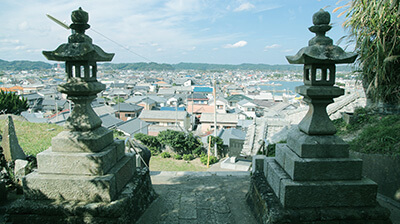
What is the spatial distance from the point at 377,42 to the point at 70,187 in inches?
271

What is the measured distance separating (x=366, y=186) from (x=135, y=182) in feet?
10.2

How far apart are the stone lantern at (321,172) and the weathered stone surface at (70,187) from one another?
202cm

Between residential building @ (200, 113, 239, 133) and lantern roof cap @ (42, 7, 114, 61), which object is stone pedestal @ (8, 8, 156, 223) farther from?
residential building @ (200, 113, 239, 133)

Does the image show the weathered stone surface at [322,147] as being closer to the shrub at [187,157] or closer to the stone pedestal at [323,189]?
the stone pedestal at [323,189]

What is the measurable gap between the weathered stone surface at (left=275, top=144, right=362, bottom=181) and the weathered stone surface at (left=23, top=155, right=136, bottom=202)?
230cm

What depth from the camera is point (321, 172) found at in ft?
10.0

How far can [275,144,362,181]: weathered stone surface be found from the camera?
303 centimetres

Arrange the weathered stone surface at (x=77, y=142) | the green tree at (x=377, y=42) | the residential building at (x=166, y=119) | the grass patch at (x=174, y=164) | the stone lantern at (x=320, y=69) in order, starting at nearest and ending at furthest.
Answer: the stone lantern at (x=320, y=69) → the weathered stone surface at (x=77, y=142) → the green tree at (x=377, y=42) → the grass patch at (x=174, y=164) → the residential building at (x=166, y=119)

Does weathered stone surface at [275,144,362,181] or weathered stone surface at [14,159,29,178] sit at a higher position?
weathered stone surface at [275,144,362,181]

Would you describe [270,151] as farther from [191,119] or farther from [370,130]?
[191,119]

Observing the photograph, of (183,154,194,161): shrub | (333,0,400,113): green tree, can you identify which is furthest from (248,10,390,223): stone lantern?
(183,154,194,161): shrub

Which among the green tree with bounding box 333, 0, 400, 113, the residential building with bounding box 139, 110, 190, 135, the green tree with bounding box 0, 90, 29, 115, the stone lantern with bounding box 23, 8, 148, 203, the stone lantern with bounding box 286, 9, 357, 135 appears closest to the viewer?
the stone lantern with bounding box 286, 9, 357, 135

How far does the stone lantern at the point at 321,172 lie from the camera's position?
293cm

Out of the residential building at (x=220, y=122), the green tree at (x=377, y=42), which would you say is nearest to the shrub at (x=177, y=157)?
the residential building at (x=220, y=122)
